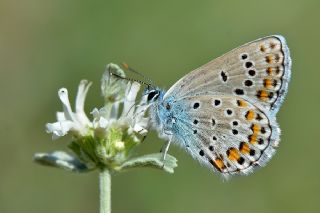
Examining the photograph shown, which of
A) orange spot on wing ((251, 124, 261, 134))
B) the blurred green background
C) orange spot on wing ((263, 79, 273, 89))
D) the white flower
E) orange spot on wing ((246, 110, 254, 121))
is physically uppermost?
orange spot on wing ((263, 79, 273, 89))

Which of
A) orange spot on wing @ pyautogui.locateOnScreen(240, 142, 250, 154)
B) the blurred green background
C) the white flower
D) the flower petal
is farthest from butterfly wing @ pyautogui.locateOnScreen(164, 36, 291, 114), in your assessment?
the blurred green background

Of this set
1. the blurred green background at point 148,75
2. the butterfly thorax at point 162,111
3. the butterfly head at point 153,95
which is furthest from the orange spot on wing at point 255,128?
the blurred green background at point 148,75

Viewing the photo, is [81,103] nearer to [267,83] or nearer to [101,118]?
[101,118]

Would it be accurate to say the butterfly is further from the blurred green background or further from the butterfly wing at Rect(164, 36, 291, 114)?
the blurred green background

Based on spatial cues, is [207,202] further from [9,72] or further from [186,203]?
[9,72]

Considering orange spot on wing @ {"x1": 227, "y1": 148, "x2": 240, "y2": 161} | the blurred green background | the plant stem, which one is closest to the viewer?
the plant stem

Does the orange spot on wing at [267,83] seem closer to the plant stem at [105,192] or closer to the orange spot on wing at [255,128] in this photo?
the orange spot on wing at [255,128]
